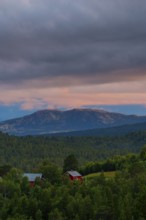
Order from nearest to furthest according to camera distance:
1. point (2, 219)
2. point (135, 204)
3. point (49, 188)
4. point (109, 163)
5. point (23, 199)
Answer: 1. point (135, 204)
2. point (2, 219)
3. point (23, 199)
4. point (49, 188)
5. point (109, 163)

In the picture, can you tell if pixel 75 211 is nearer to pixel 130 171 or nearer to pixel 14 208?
pixel 14 208

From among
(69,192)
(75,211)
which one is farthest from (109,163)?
(75,211)

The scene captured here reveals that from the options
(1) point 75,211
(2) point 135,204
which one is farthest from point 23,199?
(2) point 135,204

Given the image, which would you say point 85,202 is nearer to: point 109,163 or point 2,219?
point 2,219

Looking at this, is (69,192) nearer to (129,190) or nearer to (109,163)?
(129,190)

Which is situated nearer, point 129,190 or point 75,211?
point 75,211

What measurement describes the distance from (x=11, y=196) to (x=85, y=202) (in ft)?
51.3

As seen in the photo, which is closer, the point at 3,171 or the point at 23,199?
the point at 23,199

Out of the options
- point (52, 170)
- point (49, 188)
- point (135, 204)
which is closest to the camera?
point (135, 204)

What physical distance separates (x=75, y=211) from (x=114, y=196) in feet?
23.0

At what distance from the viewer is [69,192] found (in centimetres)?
7450

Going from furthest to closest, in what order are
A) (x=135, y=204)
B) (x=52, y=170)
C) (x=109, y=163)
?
(x=109, y=163) → (x=52, y=170) → (x=135, y=204)

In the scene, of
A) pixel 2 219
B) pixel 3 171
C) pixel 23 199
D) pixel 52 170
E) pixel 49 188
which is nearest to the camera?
pixel 2 219

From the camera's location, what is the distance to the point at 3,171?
12256cm
